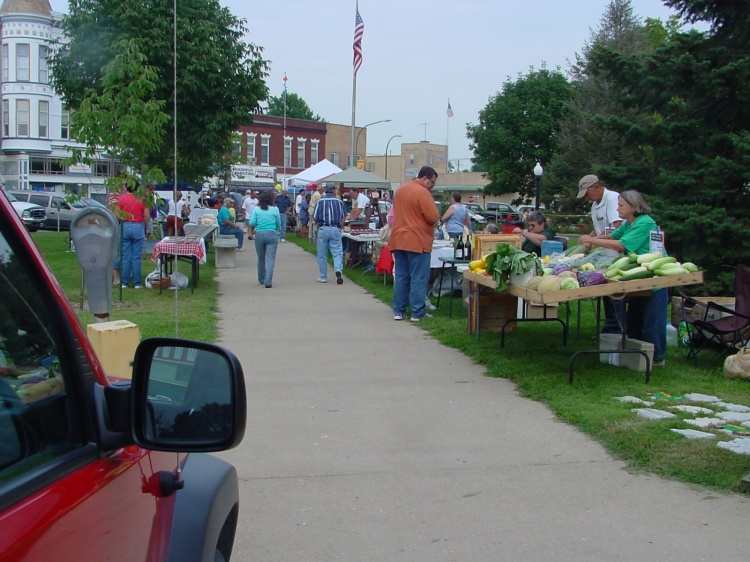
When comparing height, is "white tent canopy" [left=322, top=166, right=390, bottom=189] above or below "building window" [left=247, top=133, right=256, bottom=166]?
below

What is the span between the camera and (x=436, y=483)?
520cm

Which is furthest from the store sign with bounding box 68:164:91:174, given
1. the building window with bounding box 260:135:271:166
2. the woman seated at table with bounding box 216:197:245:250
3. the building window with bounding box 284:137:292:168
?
the building window with bounding box 284:137:292:168

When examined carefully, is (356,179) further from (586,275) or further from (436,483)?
(436,483)

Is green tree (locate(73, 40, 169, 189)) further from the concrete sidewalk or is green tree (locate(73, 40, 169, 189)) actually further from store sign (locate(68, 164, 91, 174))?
the concrete sidewalk

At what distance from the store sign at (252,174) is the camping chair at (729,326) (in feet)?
180

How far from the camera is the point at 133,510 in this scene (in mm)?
2039

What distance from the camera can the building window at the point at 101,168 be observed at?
13.2m

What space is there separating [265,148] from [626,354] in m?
68.4

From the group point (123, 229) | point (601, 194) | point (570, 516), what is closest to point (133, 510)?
point (570, 516)

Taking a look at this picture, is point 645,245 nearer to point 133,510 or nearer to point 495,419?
point 495,419

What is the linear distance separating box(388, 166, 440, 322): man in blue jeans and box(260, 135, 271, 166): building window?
209 ft

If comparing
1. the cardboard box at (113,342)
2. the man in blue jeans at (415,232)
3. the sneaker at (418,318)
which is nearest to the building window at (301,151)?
the sneaker at (418,318)

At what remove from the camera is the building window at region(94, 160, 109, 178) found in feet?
43.3

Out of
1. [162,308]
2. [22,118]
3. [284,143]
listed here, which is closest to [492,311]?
[162,308]
